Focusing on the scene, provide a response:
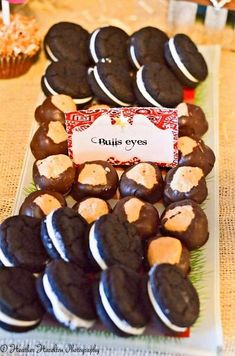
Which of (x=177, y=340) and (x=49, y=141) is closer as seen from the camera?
(x=177, y=340)

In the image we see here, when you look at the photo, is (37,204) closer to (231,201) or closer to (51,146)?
(51,146)

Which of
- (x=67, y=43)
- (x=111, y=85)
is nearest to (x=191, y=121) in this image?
(x=111, y=85)

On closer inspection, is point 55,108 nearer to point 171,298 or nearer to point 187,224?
point 187,224

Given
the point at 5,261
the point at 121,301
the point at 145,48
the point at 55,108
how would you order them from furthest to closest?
the point at 145,48, the point at 55,108, the point at 5,261, the point at 121,301

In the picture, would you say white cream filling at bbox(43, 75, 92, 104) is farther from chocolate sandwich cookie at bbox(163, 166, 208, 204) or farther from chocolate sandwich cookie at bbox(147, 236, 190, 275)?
chocolate sandwich cookie at bbox(147, 236, 190, 275)

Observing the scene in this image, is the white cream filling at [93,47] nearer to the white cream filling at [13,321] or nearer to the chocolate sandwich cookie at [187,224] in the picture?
the chocolate sandwich cookie at [187,224]

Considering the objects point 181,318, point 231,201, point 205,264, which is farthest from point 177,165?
point 181,318

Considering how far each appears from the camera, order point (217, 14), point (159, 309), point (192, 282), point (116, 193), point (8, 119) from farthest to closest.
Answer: point (217, 14) → point (8, 119) → point (116, 193) → point (192, 282) → point (159, 309)
